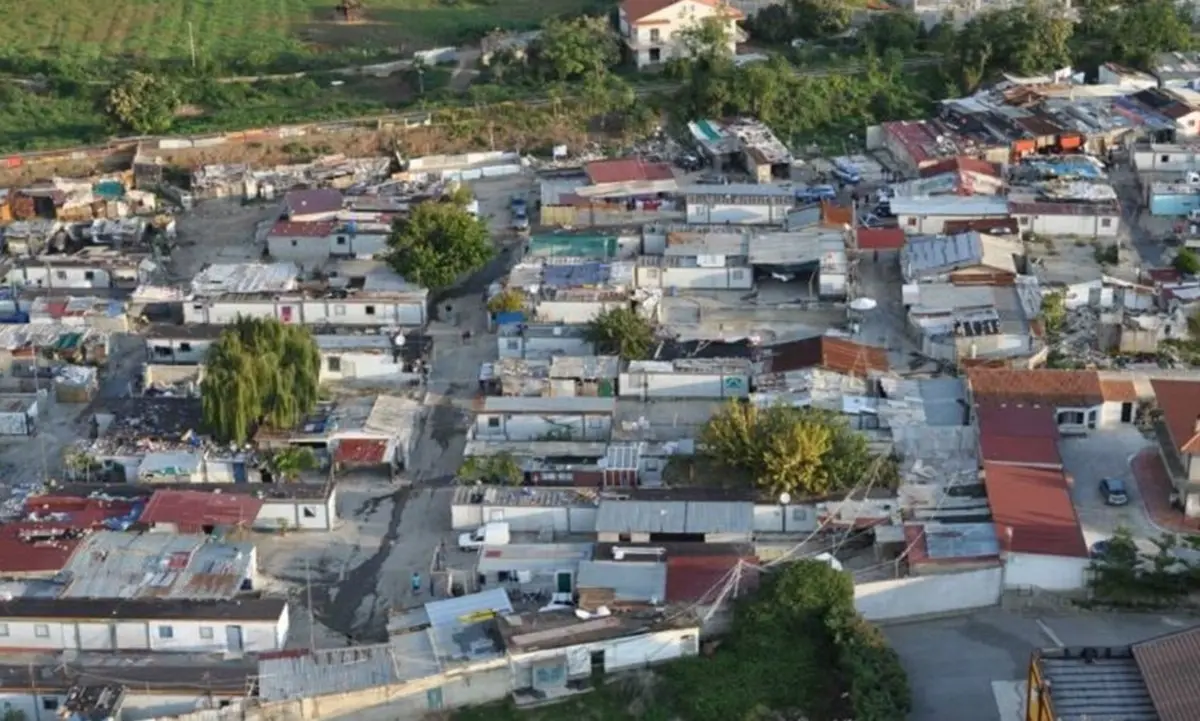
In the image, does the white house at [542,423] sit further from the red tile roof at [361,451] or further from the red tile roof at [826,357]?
the red tile roof at [826,357]

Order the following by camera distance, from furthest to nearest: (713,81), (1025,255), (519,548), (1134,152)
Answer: (713,81), (1134,152), (1025,255), (519,548)

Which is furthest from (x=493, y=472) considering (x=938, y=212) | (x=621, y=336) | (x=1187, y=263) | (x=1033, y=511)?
(x=1187, y=263)

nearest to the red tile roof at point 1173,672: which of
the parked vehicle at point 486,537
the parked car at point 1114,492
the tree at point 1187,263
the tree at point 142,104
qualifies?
the parked car at point 1114,492

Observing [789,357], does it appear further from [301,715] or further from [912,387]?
[301,715]

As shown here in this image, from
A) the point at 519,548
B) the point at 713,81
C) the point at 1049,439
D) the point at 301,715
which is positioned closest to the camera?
the point at 301,715

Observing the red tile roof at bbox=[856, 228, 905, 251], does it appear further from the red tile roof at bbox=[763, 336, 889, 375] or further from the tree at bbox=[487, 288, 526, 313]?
the tree at bbox=[487, 288, 526, 313]

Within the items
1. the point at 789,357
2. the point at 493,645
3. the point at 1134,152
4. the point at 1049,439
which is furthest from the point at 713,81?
the point at 493,645
